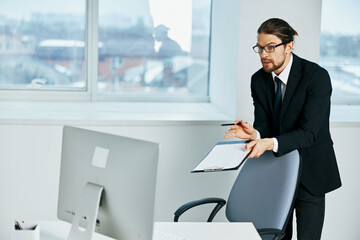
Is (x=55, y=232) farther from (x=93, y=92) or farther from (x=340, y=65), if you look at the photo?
(x=340, y=65)

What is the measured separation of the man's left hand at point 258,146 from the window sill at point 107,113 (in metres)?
1.09

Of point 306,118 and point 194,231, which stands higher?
point 306,118

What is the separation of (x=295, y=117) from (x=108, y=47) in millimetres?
2044

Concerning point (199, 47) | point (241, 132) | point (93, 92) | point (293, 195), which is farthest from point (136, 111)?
point (293, 195)

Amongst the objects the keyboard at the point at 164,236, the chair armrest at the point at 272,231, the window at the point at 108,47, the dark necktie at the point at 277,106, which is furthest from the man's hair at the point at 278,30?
the window at the point at 108,47

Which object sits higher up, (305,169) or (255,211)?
(305,169)

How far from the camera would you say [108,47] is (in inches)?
165

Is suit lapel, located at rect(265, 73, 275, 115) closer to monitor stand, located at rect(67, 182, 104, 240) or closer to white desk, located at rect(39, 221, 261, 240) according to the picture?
white desk, located at rect(39, 221, 261, 240)

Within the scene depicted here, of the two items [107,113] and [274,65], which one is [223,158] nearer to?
[274,65]

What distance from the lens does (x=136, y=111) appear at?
3.91 meters

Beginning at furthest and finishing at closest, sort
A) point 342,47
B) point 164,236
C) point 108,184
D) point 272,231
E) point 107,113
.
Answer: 1. point 342,47
2. point 107,113
3. point 272,231
4. point 164,236
5. point 108,184

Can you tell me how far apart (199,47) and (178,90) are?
402 mm

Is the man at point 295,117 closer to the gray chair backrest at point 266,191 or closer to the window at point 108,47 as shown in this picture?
the gray chair backrest at point 266,191

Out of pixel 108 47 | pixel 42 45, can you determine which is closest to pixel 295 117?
pixel 108 47
